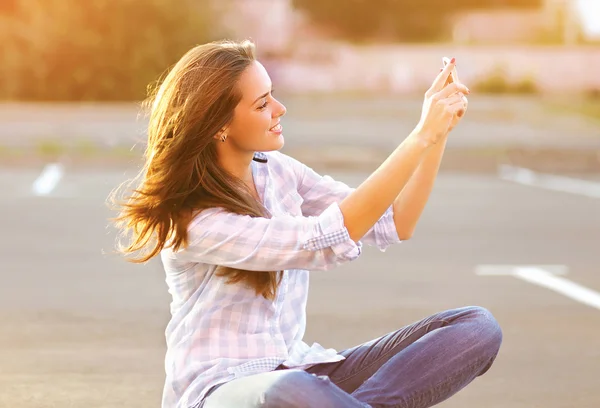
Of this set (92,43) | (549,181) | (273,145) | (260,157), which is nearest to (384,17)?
(92,43)

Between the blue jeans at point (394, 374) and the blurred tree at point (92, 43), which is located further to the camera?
the blurred tree at point (92, 43)

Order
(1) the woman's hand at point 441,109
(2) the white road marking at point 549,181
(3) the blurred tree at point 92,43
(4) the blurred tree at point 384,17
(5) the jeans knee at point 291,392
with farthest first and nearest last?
1. (4) the blurred tree at point 384,17
2. (3) the blurred tree at point 92,43
3. (2) the white road marking at point 549,181
4. (1) the woman's hand at point 441,109
5. (5) the jeans knee at point 291,392

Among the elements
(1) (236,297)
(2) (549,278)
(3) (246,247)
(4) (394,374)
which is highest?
(3) (246,247)

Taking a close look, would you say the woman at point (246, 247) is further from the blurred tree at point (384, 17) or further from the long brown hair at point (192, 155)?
the blurred tree at point (384, 17)

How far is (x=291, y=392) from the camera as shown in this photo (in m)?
3.79

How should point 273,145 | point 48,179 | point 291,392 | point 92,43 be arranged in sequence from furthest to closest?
point 92,43 < point 48,179 < point 273,145 < point 291,392

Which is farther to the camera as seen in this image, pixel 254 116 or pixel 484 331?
pixel 484 331

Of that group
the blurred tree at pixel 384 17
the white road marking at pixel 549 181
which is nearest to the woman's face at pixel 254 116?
the white road marking at pixel 549 181

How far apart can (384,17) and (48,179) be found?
6130 centimetres

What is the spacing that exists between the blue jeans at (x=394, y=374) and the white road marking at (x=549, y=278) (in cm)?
424

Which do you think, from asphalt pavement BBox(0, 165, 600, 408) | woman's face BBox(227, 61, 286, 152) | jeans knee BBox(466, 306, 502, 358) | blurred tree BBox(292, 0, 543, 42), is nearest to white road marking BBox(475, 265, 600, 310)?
asphalt pavement BBox(0, 165, 600, 408)

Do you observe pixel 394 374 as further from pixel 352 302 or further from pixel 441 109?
pixel 352 302

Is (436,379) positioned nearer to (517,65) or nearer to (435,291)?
(435,291)

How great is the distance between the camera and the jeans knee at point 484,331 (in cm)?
418
